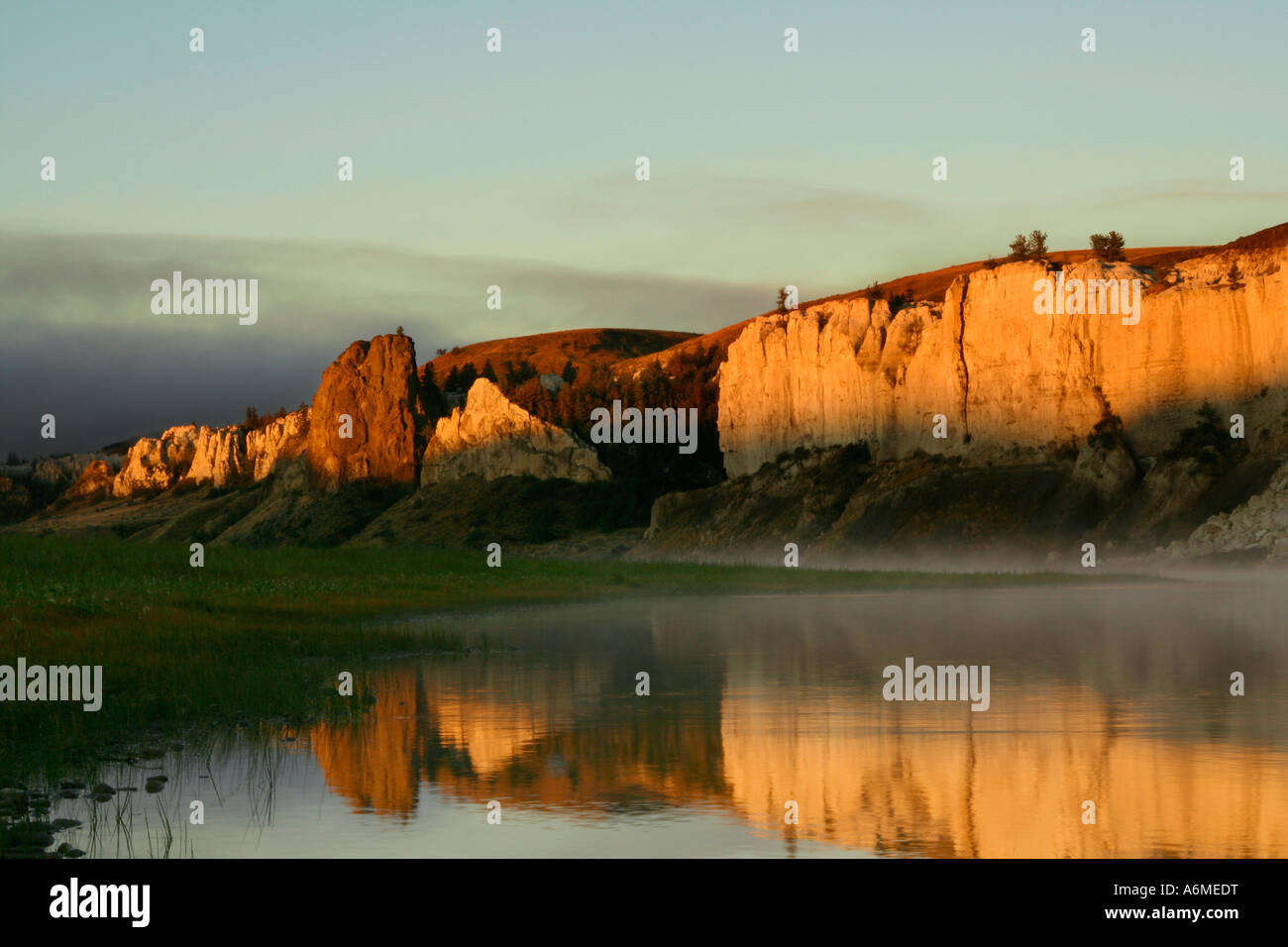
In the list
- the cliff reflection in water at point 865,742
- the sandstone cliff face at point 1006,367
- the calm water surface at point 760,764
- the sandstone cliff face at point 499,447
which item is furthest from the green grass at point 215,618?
the sandstone cliff face at point 499,447

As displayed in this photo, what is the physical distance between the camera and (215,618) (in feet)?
119

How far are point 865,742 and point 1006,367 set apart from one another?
109 m

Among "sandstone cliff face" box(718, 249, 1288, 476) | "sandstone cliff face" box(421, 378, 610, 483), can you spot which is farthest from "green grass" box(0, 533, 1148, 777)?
"sandstone cliff face" box(421, 378, 610, 483)

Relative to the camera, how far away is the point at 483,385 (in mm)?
184375

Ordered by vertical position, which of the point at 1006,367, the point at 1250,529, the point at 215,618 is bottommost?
the point at 215,618

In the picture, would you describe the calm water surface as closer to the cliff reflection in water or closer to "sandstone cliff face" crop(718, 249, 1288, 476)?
the cliff reflection in water

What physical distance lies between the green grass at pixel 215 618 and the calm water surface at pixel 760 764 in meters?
1.78

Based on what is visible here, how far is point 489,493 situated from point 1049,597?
390 ft

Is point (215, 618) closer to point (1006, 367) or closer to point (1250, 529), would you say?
point (1250, 529)

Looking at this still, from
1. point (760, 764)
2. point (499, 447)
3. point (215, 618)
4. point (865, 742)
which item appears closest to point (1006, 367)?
point (499, 447)
